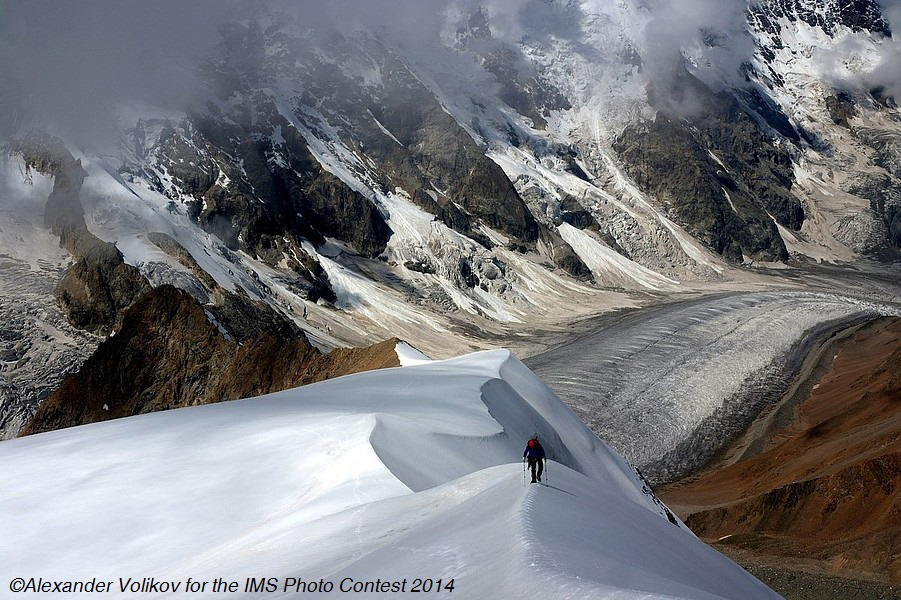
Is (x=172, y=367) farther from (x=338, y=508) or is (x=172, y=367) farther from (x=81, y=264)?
(x=338, y=508)

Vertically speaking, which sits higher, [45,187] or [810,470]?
[45,187]

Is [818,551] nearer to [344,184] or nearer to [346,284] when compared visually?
[346,284]


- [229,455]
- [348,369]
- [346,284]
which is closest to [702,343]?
[346,284]

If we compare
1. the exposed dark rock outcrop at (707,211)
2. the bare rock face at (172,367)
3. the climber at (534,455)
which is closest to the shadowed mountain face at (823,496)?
the bare rock face at (172,367)

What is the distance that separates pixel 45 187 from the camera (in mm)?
89562

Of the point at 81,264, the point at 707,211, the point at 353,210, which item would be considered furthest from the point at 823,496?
the point at 707,211

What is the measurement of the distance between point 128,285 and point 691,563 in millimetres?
62043

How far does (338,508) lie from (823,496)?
3035 centimetres

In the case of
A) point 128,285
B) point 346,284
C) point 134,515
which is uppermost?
point 134,515

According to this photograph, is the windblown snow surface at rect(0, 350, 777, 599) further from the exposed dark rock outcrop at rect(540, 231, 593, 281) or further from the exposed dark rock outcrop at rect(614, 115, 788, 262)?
the exposed dark rock outcrop at rect(614, 115, 788, 262)

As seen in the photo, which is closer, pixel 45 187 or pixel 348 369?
pixel 348 369

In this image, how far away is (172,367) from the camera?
2115 inches

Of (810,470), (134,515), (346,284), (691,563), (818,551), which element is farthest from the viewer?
(346,284)

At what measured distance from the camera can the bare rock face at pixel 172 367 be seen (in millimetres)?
50312
